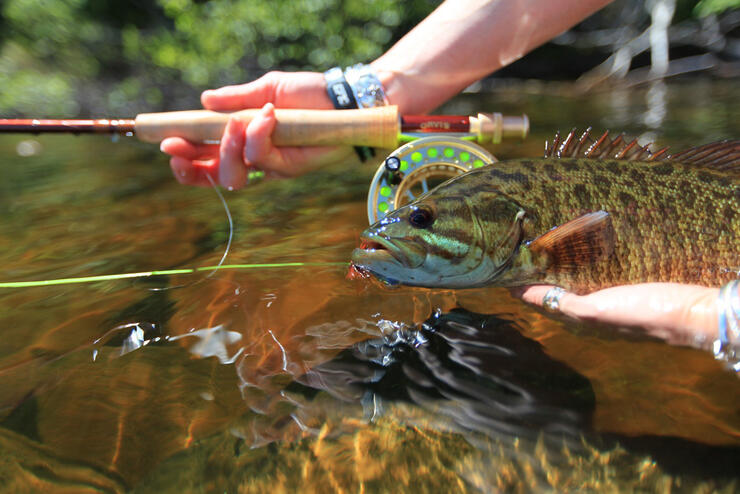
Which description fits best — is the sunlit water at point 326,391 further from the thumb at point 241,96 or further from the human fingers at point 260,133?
the thumb at point 241,96

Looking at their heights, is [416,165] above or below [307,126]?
below

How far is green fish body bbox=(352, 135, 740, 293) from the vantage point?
2002mm

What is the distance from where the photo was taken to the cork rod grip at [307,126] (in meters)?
2.75


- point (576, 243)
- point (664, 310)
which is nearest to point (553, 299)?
point (576, 243)

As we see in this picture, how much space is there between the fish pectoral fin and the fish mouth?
443 millimetres

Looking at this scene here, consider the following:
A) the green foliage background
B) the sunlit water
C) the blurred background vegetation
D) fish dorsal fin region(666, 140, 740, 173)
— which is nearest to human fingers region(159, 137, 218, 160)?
the sunlit water

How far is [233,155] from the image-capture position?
2930 millimetres

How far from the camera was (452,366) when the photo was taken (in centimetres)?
209

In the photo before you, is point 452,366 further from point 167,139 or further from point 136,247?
point 136,247

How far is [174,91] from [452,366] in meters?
13.5

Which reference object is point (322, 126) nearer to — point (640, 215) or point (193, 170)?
point (193, 170)

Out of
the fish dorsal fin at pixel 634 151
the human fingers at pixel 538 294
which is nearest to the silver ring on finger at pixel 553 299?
the human fingers at pixel 538 294

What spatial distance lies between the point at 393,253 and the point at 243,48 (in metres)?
13.6

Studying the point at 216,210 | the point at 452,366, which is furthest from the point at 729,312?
the point at 216,210
